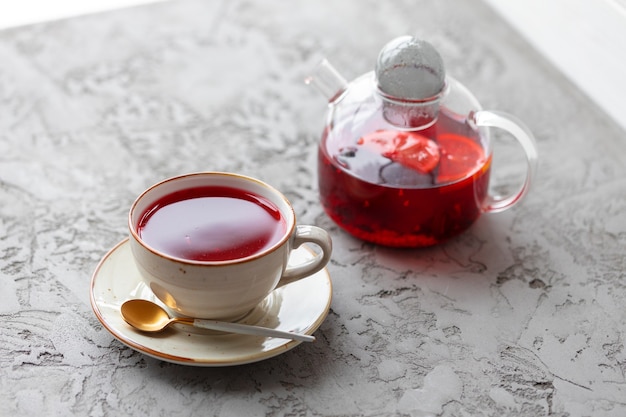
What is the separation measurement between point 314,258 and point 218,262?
133 millimetres

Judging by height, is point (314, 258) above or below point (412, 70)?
below

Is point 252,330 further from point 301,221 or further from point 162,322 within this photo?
point 301,221

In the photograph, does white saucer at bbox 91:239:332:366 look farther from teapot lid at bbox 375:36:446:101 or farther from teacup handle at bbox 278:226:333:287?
teapot lid at bbox 375:36:446:101

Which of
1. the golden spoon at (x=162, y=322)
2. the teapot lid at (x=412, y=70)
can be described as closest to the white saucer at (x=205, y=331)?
the golden spoon at (x=162, y=322)

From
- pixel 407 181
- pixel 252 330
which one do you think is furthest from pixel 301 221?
pixel 252 330

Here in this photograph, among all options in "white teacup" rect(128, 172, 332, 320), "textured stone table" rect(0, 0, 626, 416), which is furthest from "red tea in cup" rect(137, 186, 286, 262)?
"textured stone table" rect(0, 0, 626, 416)

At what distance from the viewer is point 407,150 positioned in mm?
905

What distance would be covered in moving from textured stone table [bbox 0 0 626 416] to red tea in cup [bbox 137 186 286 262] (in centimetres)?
11

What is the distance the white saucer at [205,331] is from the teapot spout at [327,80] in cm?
21

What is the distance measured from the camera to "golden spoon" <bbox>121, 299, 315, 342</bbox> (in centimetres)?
74

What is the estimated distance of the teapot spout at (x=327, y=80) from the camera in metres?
0.95

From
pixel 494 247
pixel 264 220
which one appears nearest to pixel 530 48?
pixel 494 247

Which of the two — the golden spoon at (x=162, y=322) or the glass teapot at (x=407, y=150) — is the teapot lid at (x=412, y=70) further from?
the golden spoon at (x=162, y=322)

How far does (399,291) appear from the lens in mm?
878
